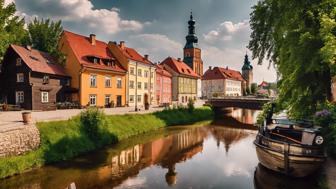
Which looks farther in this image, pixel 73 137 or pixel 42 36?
pixel 42 36

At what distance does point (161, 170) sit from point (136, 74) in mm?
30920

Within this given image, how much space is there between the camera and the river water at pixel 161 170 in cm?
1354

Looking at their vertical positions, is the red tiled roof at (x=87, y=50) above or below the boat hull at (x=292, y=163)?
above

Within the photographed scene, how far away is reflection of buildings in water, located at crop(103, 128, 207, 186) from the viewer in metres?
15.4

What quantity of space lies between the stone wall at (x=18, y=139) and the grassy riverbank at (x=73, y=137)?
13.9 inches

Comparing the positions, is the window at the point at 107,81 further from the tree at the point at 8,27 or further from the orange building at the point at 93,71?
the tree at the point at 8,27

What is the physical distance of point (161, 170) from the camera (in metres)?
16.2

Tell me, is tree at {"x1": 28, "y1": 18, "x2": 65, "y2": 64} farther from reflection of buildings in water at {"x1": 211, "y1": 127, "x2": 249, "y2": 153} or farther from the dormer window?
reflection of buildings in water at {"x1": 211, "y1": 127, "x2": 249, "y2": 153}

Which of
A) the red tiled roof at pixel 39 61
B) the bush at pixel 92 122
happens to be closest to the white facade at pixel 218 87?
the red tiled roof at pixel 39 61

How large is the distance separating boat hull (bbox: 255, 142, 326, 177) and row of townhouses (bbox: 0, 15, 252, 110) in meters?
23.0

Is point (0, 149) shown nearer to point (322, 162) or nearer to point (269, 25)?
point (322, 162)

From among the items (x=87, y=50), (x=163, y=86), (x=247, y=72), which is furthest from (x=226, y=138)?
(x=247, y=72)

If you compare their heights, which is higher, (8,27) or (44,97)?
(8,27)

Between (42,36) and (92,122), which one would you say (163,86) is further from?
(92,122)
